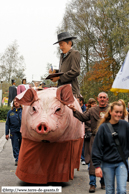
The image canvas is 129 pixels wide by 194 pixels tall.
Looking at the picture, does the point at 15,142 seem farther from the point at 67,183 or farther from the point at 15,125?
the point at 67,183

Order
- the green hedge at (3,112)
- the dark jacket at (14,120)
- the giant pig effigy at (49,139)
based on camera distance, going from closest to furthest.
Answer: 1. the giant pig effigy at (49,139)
2. the dark jacket at (14,120)
3. the green hedge at (3,112)

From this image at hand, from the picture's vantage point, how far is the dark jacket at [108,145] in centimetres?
489

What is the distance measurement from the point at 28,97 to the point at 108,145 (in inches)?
71.8

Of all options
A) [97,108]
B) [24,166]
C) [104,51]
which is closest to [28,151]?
[24,166]

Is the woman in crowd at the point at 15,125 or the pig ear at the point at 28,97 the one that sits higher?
the pig ear at the point at 28,97

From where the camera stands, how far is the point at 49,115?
565cm

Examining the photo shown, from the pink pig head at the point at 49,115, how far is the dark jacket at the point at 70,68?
64cm

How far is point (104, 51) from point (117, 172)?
3548cm

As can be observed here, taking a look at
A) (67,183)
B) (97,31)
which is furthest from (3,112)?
(67,183)

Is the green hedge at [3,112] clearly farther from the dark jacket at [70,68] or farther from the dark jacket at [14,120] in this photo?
the dark jacket at [70,68]

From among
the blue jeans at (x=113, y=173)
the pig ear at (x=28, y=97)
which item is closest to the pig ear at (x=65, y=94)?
the pig ear at (x=28, y=97)

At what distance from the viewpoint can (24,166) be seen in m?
6.57

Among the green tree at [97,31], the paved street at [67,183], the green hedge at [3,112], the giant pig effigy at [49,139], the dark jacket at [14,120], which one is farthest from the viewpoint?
the green tree at [97,31]

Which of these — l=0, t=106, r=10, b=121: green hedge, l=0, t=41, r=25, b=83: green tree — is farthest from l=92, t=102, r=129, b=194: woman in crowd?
l=0, t=41, r=25, b=83: green tree
